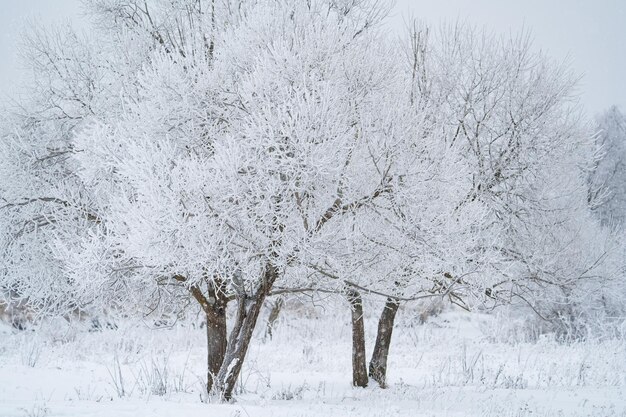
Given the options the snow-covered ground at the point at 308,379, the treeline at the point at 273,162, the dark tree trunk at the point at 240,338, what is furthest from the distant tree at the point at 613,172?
the dark tree trunk at the point at 240,338

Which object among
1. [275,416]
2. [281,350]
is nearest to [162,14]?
[275,416]

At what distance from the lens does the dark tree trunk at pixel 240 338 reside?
21.6 feet

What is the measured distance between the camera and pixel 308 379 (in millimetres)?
10133

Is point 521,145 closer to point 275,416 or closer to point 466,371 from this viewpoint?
point 466,371

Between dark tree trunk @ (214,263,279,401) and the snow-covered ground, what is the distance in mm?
279

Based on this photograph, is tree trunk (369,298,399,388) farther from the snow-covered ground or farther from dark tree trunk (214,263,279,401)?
dark tree trunk (214,263,279,401)

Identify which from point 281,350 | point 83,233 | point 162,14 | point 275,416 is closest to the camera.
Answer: point 275,416

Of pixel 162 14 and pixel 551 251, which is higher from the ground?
pixel 162 14

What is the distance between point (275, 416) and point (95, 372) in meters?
5.97

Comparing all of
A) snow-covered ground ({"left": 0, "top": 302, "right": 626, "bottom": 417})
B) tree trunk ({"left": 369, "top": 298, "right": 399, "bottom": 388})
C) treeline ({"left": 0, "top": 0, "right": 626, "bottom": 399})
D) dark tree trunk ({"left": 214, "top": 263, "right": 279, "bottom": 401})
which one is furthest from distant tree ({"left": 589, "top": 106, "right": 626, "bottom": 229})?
dark tree trunk ({"left": 214, "top": 263, "right": 279, "bottom": 401})

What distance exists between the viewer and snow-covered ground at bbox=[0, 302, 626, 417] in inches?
233

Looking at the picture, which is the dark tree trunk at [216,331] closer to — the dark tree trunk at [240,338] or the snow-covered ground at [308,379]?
the snow-covered ground at [308,379]

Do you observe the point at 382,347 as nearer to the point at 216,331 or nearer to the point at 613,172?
the point at 216,331

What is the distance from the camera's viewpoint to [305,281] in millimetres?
6977
